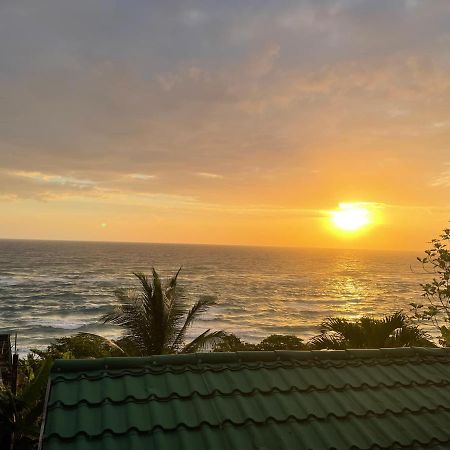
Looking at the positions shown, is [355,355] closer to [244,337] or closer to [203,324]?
[244,337]

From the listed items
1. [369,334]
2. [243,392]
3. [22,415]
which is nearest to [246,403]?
[243,392]

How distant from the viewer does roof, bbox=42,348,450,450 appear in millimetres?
4305

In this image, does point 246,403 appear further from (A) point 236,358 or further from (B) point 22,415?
(B) point 22,415

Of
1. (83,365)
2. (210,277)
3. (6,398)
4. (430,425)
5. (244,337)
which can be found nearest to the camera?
(430,425)

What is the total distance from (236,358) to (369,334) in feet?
34.2

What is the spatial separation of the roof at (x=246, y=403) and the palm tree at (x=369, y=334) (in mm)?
8932

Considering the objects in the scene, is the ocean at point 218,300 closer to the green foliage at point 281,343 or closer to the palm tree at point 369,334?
the green foliage at point 281,343

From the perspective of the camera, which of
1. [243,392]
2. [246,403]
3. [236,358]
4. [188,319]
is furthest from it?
[188,319]

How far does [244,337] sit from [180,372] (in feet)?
154

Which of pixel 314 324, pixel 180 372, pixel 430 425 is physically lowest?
pixel 314 324

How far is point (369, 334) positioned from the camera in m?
14.8

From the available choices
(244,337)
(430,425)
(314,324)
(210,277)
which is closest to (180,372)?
(430,425)

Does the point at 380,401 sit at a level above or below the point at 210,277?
above

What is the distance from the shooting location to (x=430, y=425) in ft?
16.0
